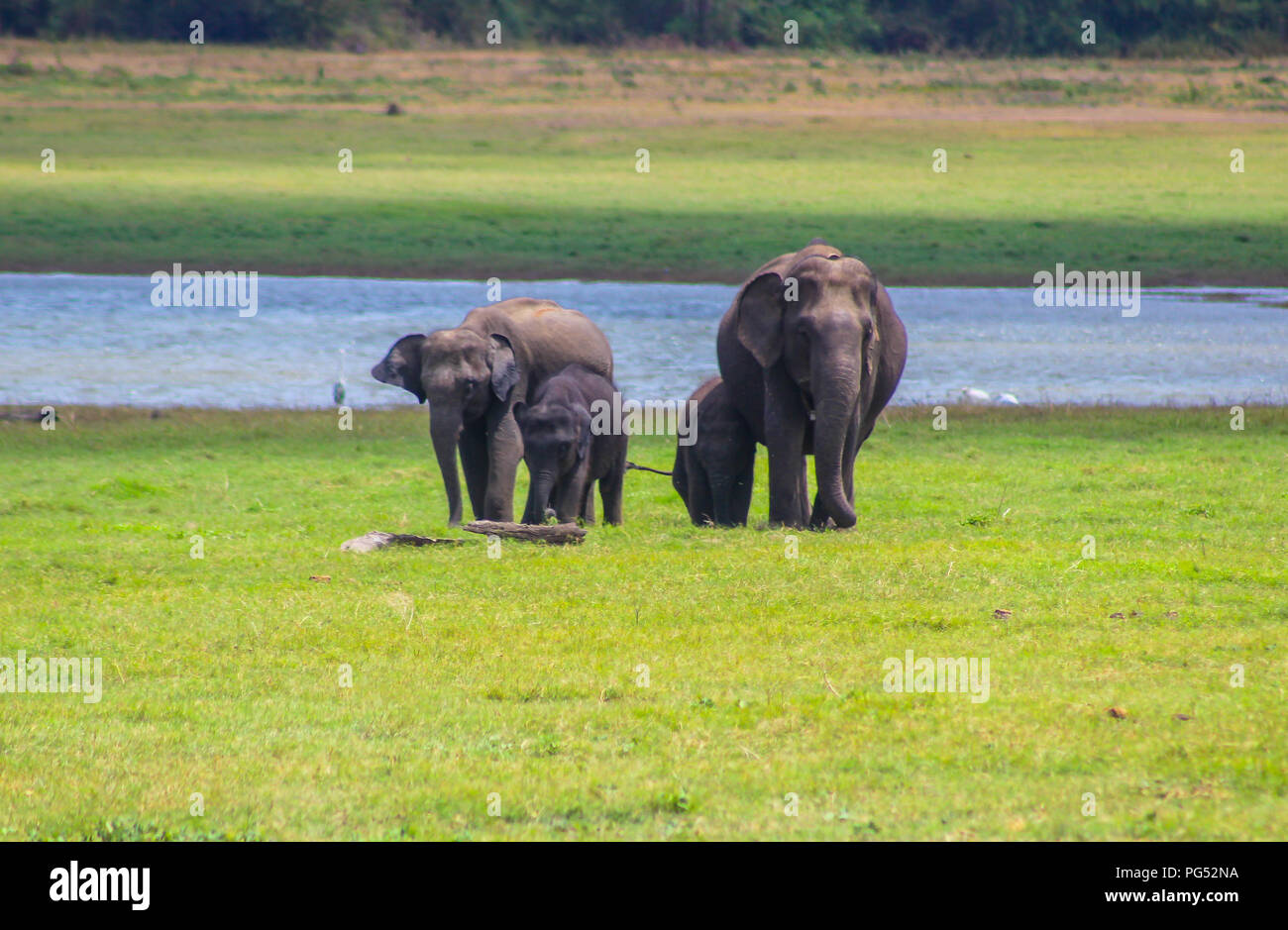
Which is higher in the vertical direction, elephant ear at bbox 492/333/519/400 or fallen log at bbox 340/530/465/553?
elephant ear at bbox 492/333/519/400

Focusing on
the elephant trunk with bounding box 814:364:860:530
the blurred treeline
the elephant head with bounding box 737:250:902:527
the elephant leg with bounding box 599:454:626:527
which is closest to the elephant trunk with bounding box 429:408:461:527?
the elephant leg with bounding box 599:454:626:527

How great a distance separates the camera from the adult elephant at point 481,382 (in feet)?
51.6

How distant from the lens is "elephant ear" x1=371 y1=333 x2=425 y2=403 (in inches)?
635

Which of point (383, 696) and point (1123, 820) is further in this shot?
point (383, 696)

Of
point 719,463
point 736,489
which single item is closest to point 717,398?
point 719,463

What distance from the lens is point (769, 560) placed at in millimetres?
13078

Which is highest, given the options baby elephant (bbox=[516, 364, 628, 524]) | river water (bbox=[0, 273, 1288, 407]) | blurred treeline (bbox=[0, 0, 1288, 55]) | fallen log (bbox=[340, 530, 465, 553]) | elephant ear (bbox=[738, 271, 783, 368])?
blurred treeline (bbox=[0, 0, 1288, 55])

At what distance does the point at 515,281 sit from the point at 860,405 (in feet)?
74.7

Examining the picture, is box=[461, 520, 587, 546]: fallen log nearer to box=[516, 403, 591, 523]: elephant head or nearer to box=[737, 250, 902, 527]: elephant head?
box=[516, 403, 591, 523]: elephant head

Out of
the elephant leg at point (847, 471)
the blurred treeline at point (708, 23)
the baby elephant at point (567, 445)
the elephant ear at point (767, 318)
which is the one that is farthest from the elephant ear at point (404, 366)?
the blurred treeline at point (708, 23)

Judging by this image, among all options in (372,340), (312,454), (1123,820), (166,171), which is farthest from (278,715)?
(166,171)

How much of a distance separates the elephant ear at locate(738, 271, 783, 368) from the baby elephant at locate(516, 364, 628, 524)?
1757 millimetres

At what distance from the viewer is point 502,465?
1603 cm

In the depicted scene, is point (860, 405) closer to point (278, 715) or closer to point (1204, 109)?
point (278, 715)
